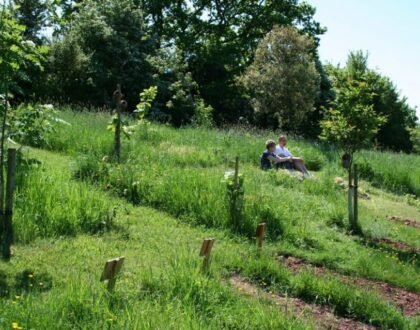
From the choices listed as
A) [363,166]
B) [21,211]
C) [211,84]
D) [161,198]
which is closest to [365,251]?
[161,198]

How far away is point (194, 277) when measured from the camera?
5.15 metres

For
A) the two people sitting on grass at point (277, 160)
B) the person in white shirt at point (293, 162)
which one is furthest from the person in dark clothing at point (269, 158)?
the person in white shirt at point (293, 162)

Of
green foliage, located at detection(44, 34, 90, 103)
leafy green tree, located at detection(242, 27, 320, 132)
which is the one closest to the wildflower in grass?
green foliage, located at detection(44, 34, 90, 103)

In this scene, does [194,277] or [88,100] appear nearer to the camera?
[194,277]

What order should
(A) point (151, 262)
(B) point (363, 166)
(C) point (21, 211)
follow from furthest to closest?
(B) point (363, 166) < (C) point (21, 211) < (A) point (151, 262)

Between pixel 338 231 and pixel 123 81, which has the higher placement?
pixel 123 81

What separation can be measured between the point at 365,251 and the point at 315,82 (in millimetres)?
15495

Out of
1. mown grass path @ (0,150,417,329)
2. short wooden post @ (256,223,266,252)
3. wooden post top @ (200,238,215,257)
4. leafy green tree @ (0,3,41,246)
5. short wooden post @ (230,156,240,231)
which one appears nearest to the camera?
mown grass path @ (0,150,417,329)

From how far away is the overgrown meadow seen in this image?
4.56m

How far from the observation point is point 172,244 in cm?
680

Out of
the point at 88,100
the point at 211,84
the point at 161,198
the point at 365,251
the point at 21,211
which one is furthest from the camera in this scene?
the point at 211,84

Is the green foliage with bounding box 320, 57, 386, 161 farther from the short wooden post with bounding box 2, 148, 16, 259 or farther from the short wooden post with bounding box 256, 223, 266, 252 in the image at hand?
the short wooden post with bounding box 2, 148, 16, 259

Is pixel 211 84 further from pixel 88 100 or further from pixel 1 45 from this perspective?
pixel 1 45

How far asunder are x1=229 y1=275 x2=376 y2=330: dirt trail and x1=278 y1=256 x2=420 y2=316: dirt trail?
0.91 meters
